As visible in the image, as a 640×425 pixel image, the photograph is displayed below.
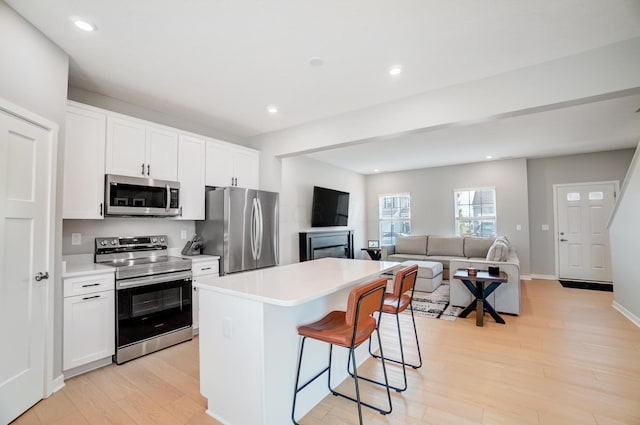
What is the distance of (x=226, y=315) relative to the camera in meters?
1.86

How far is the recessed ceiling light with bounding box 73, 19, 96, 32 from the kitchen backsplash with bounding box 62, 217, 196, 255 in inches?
71.6

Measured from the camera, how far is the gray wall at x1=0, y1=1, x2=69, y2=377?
76.4 inches

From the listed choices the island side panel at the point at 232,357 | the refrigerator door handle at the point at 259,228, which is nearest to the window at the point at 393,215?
the refrigerator door handle at the point at 259,228

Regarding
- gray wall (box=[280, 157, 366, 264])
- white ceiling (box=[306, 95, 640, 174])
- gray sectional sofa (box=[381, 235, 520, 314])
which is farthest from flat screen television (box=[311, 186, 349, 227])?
gray sectional sofa (box=[381, 235, 520, 314])

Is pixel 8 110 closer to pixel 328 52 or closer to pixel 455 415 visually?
pixel 328 52

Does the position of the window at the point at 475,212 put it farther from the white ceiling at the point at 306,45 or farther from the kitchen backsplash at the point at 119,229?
the kitchen backsplash at the point at 119,229

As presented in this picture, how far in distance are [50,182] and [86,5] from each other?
131 centimetres

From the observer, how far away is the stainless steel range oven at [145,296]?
9.04 feet

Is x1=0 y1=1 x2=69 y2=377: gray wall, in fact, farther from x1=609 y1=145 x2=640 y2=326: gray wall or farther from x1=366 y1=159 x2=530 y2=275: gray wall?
x1=366 y1=159 x2=530 y2=275: gray wall

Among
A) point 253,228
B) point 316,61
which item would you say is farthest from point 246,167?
point 316,61

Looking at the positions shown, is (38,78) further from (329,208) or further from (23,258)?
(329,208)

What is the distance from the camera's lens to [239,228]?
3756 millimetres

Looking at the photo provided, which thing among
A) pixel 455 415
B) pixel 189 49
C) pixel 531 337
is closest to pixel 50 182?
pixel 189 49

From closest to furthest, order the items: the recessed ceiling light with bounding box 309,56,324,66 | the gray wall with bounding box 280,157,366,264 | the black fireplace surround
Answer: the recessed ceiling light with bounding box 309,56,324,66 < the gray wall with bounding box 280,157,366,264 < the black fireplace surround
